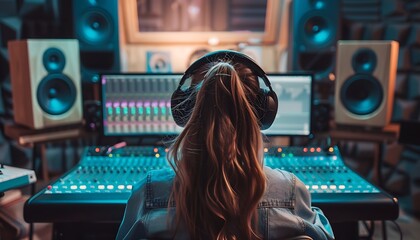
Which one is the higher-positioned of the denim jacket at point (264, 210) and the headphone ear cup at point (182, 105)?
the headphone ear cup at point (182, 105)

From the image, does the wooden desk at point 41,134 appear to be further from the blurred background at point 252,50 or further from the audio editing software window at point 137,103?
the audio editing software window at point 137,103

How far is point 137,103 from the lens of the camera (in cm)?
170

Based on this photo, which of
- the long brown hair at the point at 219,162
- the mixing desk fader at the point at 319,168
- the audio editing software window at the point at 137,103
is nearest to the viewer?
the long brown hair at the point at 219,162

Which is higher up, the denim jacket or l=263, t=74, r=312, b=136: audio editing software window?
l=263, t=74, r=312, b=136: audio editing software window

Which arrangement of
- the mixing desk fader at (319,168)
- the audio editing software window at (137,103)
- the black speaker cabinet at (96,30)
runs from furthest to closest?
the black speaker cabinet at (96,30), the audio editing software window at (137,103), the mixing desk fader at (319,168)

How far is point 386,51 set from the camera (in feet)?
5.76

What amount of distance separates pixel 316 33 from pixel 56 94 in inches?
51.0

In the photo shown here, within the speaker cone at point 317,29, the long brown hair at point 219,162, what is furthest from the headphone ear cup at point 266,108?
the speaker cone at point 317,29

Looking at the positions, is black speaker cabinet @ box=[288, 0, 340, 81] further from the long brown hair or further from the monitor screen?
the long brown hair

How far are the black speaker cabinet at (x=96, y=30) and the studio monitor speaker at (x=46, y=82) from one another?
0.10 meters

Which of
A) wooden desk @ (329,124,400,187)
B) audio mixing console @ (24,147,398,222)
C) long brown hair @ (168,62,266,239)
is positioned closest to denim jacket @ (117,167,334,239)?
long brown hair @ (168,62,266,239)

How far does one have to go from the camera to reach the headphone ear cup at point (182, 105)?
0.87 m

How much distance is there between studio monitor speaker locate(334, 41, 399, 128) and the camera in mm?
1771

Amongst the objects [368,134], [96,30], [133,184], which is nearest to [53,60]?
[96,30]
